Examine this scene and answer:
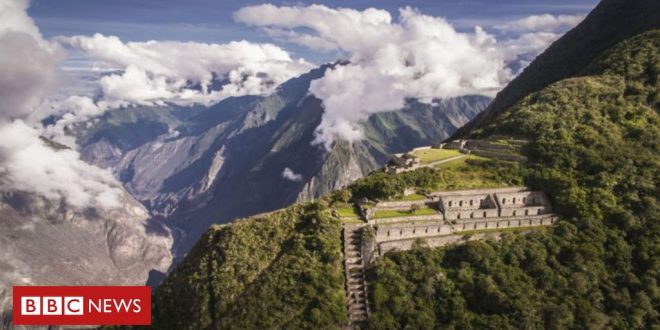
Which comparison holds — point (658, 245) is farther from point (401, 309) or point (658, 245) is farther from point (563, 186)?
point (401, 309)

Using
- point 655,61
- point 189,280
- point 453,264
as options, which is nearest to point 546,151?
point 453,264

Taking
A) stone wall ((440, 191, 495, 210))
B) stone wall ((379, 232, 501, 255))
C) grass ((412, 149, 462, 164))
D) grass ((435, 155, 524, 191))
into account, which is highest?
grass ((412, 149, 462, 164))

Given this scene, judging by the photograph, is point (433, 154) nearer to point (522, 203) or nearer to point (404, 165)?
point (404, 165)

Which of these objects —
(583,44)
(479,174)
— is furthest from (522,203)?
(583,44)

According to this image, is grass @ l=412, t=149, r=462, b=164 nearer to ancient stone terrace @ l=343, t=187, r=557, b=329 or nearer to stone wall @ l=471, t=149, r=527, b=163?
stone wall @ l=471, t=149, r=527, b=163

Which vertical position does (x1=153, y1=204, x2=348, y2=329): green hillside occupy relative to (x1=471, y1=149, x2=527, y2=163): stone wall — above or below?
below

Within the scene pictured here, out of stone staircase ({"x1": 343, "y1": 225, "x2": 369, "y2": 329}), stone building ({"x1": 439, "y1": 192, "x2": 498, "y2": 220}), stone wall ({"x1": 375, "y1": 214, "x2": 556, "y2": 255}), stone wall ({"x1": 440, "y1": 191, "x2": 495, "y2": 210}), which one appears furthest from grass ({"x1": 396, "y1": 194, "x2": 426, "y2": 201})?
stone staircase ({"x1": 343, "y1": 225, "x2": 369, "y2": 329})

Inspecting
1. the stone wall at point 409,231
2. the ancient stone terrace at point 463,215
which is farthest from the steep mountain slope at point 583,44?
the stone wall at point 409,231
